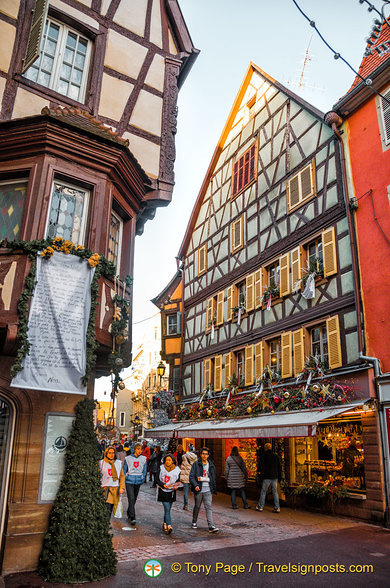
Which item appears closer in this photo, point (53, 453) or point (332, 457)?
point (53, 453)

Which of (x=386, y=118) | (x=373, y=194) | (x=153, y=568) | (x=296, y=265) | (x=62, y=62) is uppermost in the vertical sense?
(x=386, y=118)

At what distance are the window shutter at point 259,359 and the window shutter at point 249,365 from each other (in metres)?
0.26

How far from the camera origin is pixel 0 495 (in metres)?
6.40

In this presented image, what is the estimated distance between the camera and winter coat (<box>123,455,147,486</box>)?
9.30m

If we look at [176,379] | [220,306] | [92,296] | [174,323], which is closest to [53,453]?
[92,296]

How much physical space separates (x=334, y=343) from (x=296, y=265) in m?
3.14

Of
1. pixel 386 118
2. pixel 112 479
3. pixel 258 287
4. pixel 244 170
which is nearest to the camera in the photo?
pixel 112 479

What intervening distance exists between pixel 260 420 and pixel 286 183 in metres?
8.02

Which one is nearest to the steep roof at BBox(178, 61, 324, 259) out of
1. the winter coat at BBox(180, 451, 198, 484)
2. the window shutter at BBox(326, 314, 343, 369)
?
the window shutter at BBox(326, 314, 343, 369)

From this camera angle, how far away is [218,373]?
18.3 metres

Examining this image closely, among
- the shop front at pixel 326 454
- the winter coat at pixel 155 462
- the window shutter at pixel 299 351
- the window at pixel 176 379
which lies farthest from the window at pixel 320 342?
the window at pixel 176 379

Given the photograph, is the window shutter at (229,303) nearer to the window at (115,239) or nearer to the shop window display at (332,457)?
the shop window display at (332,457)

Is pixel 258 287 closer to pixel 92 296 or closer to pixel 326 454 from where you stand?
pixel 326 454

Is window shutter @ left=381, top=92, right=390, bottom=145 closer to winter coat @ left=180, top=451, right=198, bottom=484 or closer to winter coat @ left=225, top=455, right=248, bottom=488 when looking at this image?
winter coat @ left=225, top=455, right=248, bottom=488
